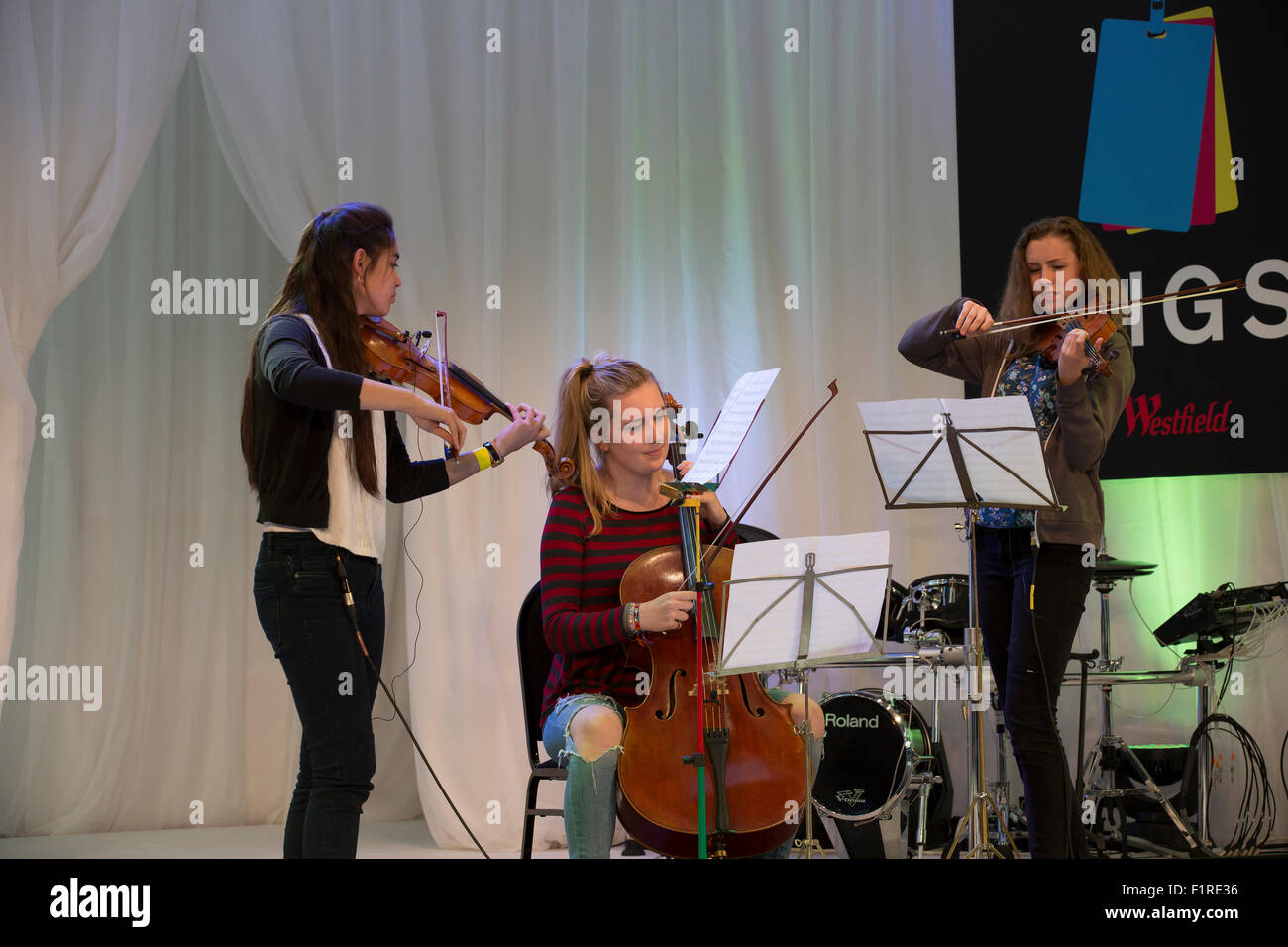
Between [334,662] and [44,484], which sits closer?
[334,662]

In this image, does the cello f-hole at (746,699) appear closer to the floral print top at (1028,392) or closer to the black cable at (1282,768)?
the floral print top at (1028,392)

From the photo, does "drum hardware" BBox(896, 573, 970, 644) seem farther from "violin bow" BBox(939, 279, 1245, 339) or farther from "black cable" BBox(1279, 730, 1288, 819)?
"black cable" BBox(1279, 730, 1288, 819)

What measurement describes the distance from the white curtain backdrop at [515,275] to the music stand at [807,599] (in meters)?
1.67

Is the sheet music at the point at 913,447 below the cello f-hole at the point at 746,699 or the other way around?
the other way around

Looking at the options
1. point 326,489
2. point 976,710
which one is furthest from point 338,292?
point 976,710

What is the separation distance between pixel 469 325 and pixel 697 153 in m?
0.99

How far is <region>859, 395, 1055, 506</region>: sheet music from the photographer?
229 centimetres

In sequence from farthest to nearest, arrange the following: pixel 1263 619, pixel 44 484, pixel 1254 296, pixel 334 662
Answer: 1. pixel 44 484
2. pixel 1254 296
3. pixel 1263 619
4. pixel 334 662

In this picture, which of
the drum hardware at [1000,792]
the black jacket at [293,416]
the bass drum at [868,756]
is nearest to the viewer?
the black jacket at [293,416]

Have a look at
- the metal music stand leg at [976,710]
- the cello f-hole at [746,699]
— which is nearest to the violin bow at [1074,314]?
the metal music stand leg at [976,710]

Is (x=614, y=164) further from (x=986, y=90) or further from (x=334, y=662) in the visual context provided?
(x=334, y=662)

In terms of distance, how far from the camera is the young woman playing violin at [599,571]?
7.09 feet
